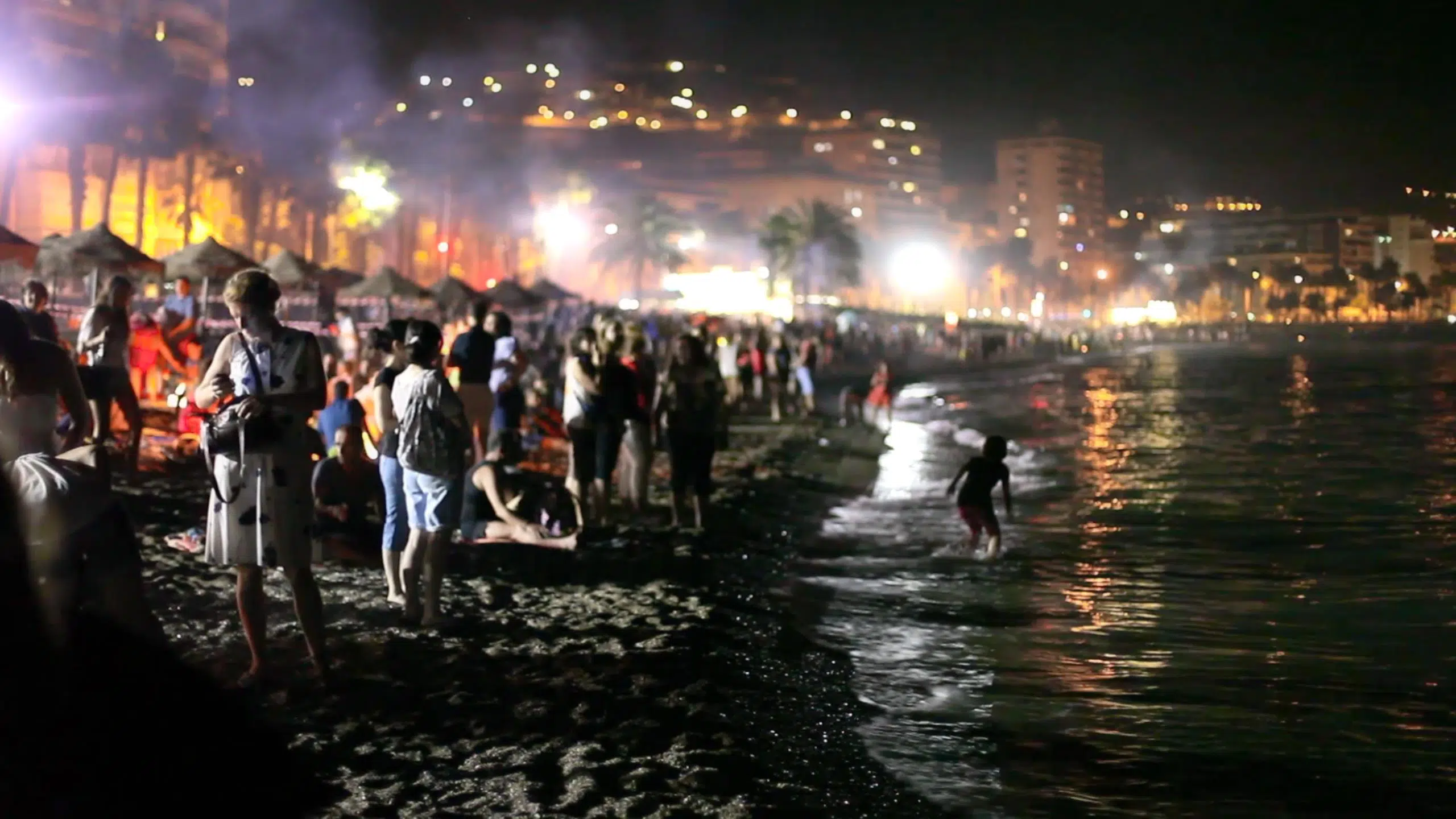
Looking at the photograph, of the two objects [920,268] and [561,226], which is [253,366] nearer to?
[561,226]

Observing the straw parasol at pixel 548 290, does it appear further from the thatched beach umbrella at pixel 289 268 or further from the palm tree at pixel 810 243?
the palm tree at pixel 810 243

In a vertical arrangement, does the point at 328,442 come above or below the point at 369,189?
below

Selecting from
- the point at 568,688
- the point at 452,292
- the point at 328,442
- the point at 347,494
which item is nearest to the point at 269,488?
the point at 568,688

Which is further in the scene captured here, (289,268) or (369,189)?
(369,189)

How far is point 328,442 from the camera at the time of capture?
10.8 meters

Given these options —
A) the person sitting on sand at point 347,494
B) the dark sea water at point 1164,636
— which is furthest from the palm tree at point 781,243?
the person sitting on sand at point 347,494

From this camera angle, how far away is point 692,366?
1062 cm

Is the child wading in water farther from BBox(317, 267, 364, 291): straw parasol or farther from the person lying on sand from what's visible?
BBox(317, 267, 364, 291): straw parasol

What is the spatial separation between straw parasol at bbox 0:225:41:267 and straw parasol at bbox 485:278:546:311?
44.4ft

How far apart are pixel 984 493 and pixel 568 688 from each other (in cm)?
548

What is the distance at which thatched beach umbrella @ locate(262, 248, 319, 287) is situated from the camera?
81.1ft

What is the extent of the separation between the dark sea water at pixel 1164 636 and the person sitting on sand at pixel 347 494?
3.12m

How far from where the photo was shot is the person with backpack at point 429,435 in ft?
21.2

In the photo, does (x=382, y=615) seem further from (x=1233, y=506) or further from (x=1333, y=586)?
(x=1233, y=506)
